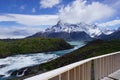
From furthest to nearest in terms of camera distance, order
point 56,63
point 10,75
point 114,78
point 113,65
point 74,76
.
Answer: point 56,63
point 10,75
point 113,65
point 114,78
point 74,76

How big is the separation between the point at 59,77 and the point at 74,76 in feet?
4.17

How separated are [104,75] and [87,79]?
7.61ft

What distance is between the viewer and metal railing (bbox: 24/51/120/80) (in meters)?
5.47

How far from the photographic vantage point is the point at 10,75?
138 m

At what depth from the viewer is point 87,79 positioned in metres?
8.61

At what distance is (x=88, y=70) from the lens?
8797 mm

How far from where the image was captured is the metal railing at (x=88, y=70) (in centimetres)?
547

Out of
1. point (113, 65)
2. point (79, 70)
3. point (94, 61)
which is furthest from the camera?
point (113, 65)

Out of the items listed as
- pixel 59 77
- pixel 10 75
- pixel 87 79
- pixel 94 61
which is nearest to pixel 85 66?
pixel 87 79

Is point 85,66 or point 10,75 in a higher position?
point 85,66

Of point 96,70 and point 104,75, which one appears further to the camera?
point 104,75

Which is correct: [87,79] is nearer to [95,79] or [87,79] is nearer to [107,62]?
[95,79]

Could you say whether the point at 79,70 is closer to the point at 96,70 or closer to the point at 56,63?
the point at 96,70

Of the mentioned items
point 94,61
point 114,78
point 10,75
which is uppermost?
point 94,61
